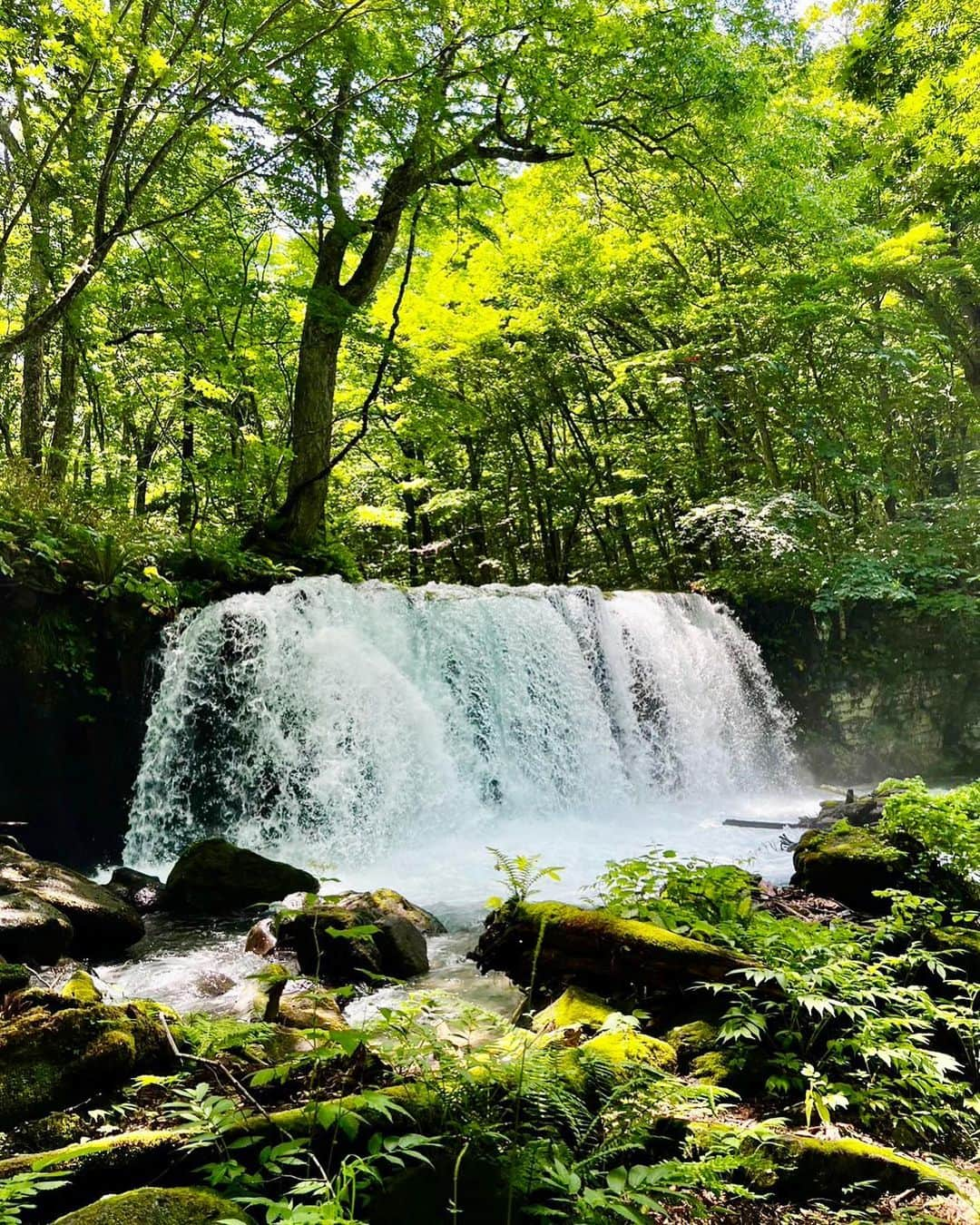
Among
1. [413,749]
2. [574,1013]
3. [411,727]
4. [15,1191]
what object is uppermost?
[411,727]

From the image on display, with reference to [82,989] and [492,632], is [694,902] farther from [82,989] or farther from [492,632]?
[492,632]

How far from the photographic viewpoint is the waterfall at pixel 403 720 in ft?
26.1

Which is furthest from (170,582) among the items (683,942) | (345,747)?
(683,942)

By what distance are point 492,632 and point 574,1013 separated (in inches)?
279

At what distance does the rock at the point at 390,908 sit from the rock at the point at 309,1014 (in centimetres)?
113

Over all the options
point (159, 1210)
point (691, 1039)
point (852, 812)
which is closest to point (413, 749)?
point (852, 812)

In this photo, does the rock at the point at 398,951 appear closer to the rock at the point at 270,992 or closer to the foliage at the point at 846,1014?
the rock at the point at 270,992

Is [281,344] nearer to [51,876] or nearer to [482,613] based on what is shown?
[482,613]

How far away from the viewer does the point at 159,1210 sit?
150 cm

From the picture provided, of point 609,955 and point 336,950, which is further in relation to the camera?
point 336,950

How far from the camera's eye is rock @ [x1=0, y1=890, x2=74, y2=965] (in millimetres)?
4047

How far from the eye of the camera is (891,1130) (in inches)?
95.0

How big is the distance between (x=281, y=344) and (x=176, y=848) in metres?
7.47

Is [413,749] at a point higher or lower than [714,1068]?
higher
